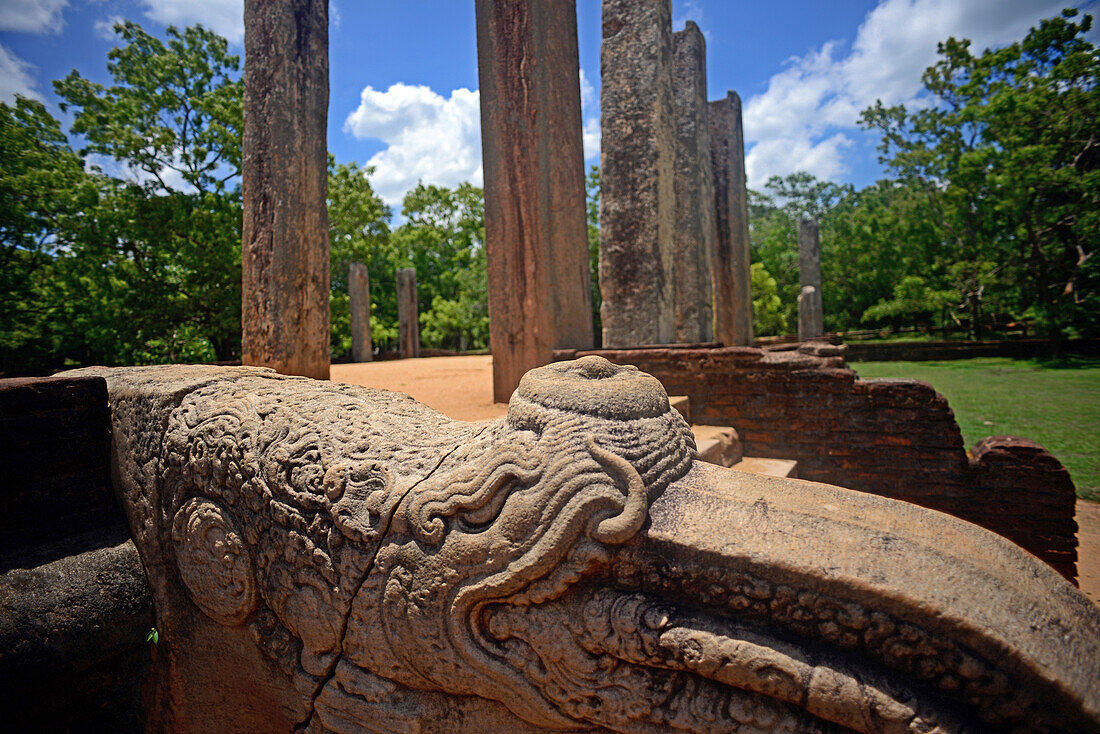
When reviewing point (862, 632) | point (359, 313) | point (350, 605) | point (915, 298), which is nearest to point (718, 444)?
point (862, 632)

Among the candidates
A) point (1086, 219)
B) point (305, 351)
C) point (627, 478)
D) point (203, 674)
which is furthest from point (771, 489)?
point (1086, 219)

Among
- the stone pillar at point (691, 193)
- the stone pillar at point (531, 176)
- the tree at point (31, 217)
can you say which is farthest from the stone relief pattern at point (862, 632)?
the tree at point (31, 217)

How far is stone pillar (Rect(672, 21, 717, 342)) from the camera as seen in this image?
7.90 meters

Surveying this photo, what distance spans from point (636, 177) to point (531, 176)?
1.92m

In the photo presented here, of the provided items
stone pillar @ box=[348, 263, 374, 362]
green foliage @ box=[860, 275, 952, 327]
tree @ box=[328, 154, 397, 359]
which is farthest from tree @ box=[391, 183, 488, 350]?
green foliage @ box=[860, 275, 952, 327]

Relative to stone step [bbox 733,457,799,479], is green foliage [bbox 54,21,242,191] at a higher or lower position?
higher

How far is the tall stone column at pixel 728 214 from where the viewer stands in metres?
9.78

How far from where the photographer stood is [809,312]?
17.0m

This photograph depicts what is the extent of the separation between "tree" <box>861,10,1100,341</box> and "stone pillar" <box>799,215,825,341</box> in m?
3.59

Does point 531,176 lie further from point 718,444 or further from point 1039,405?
point 1039,405

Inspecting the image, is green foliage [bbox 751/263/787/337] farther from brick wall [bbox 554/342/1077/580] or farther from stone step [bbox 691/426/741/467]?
stone step [bbox 691/426/741/467]

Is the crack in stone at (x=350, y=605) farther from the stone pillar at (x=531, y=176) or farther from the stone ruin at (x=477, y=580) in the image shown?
the stone pillar at (x=531, y=176)

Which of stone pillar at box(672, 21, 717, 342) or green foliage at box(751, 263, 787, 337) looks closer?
stone pillar at box(672, 21, 717, 342)

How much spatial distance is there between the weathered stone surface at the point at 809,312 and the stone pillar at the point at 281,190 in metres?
16.1
